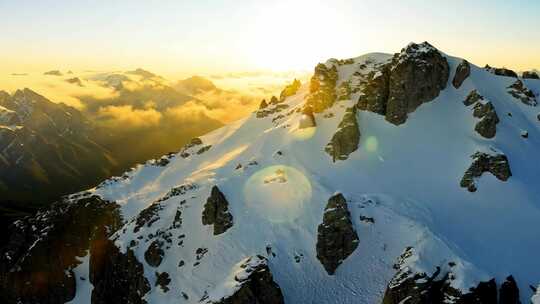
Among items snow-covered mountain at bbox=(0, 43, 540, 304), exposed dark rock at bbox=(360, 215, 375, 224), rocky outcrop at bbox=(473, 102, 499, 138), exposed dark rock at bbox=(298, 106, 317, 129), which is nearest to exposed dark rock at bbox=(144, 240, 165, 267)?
snow-covered mountain at bbox=(0, 43, 540, 304)

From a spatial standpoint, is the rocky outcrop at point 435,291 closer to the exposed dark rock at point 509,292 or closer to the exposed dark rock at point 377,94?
the exposed dark rock at point 509,292

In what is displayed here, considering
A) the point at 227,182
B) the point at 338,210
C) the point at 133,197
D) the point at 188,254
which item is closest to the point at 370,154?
the point at 338,210

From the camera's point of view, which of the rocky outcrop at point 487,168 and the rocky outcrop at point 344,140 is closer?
the rocky outcrop at point 487,168

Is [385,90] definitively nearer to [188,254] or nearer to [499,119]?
[499,119]

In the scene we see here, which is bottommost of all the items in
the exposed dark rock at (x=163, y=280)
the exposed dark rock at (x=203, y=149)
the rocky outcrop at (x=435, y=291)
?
the exposed dark rock at (x=203, y=149)

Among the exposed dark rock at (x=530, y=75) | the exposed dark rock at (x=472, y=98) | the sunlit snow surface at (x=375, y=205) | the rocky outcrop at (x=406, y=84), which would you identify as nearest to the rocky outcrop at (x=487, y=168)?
the sunlit snow surface at (x=375, y=205)

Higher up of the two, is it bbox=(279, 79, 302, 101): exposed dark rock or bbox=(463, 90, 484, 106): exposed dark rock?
bbox=(463, 90, 484, 106): exposed dark rock

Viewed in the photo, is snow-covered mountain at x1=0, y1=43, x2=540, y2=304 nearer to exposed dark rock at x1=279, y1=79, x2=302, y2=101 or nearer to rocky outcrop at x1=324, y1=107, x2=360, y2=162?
rocky outcrop at x1=324, y1=107, x2=360, y2=162
